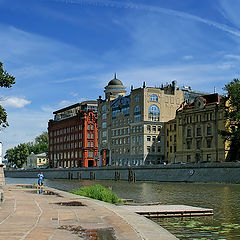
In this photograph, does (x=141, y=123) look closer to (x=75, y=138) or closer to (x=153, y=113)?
(x=153, y=113)

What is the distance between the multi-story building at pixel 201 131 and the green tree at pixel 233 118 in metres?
1.72

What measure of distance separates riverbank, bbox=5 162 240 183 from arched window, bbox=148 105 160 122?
19.0m

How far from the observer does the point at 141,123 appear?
384 ft

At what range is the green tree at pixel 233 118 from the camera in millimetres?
82506

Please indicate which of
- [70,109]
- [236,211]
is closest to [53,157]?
[70,109]

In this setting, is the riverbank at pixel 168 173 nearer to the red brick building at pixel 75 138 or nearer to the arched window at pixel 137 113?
the red brick building at pixel 75 138

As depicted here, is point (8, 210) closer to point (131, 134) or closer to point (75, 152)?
point (131, 134)

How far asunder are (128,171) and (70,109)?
3040 inches

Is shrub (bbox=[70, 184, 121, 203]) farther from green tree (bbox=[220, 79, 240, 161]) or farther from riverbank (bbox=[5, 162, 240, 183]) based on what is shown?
green tree (bbox=[220, 79, 240, 161])

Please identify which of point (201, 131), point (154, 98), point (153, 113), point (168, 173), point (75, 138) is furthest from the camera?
point (75, 138)

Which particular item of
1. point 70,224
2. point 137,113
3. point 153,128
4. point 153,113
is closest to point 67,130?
point 137,113

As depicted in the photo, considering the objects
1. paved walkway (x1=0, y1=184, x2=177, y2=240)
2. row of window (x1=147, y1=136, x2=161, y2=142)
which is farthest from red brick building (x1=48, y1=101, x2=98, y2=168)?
paved walkway (x1=0, y1=184, x2=177, y2=240)

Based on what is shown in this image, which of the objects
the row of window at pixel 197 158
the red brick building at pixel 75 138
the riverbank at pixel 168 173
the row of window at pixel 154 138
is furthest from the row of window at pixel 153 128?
the red brick building at pixel 75 138

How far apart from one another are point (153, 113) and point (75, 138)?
4410 centimetres
